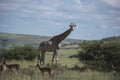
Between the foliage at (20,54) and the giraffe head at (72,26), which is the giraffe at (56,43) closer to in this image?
the giraffe head at (72,26)

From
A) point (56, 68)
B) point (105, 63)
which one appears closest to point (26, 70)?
point (56, 68)

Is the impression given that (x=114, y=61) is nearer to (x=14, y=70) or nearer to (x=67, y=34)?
(x=67, y=34)

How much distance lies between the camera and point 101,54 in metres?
25.7

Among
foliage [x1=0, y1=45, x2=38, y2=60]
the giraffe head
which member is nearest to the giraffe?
the giraffe head

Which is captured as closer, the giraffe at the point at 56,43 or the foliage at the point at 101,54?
the giraffe at the point at 56,43

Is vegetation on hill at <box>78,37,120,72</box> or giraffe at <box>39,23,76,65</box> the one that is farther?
vegetation on hill at <box>78,37,120,72</box>

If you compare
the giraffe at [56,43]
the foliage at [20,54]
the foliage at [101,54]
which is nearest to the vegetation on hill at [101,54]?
the foliage at [101,54]

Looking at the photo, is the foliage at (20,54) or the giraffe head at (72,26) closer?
the giraffe head at (72,26)

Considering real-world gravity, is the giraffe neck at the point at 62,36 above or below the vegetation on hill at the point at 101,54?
above

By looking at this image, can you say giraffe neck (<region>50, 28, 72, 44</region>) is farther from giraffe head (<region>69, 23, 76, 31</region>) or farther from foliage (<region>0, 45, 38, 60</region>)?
foliage (<region>0, 45, 38, 60</region>)

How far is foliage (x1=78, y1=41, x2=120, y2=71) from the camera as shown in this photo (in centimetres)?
2467

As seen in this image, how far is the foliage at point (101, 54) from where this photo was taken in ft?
80.9

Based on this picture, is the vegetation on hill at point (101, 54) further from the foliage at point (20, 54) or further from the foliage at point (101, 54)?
the foliage at point (20, 54)

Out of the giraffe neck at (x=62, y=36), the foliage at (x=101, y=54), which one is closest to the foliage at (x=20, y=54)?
the foliage at (x=101, y=54)
